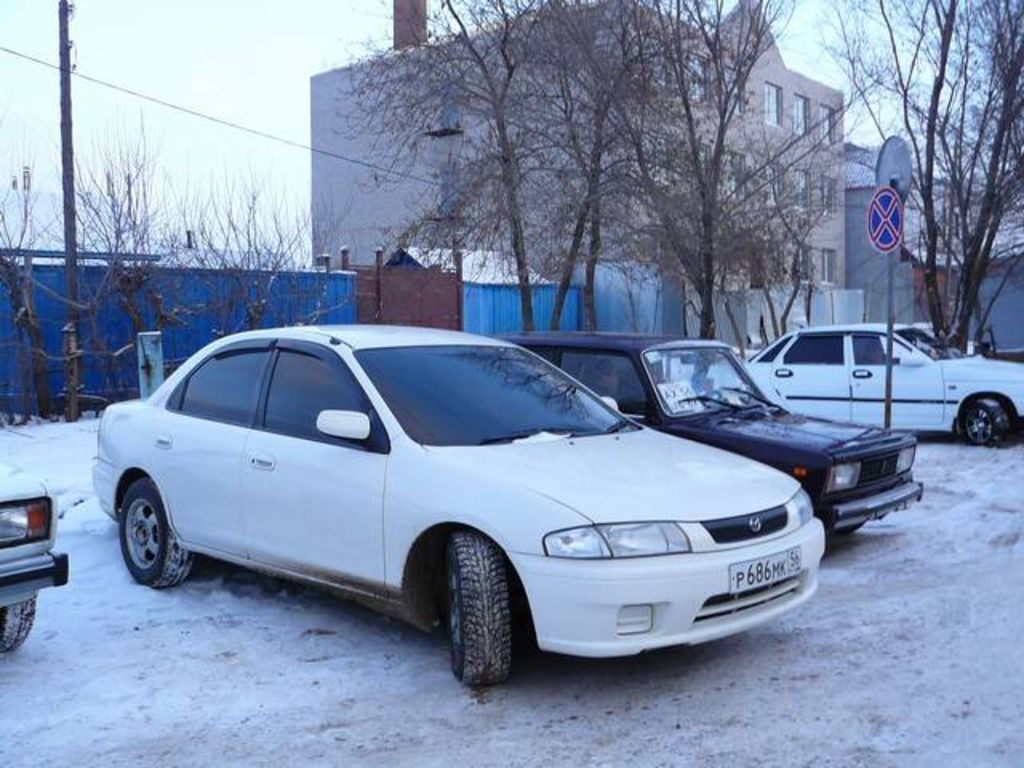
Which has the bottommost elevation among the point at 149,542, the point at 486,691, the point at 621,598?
the point at 486,691

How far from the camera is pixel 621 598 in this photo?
426cm

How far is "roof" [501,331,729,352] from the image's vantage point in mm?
7547

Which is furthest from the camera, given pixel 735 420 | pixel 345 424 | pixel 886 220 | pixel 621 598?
pixel 886 220

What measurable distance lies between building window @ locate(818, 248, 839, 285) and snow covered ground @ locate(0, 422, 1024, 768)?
33352 millimetres

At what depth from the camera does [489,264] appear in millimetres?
18766

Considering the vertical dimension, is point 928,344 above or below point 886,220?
below

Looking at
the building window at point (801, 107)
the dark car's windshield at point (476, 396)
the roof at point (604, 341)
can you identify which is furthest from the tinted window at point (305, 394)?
the building window at point (801, 107)

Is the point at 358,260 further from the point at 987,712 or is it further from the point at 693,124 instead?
the point at 987,712

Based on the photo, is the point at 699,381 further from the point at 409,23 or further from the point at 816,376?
the point at 409,23

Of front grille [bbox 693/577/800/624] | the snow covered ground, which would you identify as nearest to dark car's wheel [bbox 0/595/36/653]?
the snow covered ground

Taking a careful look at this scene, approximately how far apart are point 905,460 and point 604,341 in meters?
2.28

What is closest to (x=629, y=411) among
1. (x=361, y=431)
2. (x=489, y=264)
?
(x=361, y=431)

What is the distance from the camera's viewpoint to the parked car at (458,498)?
4344 millimetres

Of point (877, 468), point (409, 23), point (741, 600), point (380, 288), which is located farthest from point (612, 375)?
point (380, 288)
